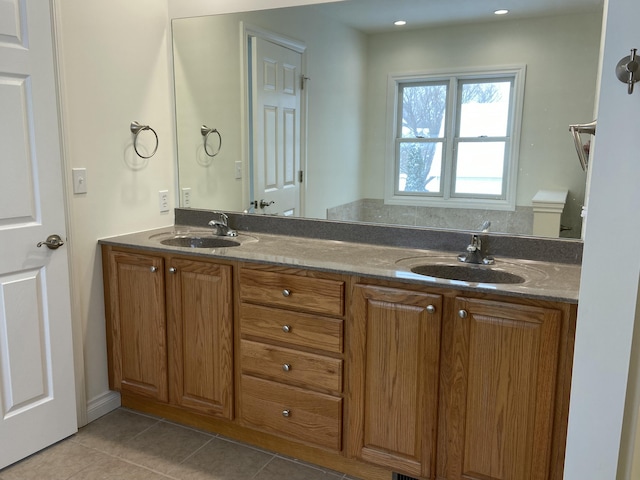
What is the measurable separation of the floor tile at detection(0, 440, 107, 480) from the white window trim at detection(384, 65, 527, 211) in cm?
176

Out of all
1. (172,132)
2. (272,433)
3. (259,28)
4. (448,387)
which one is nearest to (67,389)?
(272,433)

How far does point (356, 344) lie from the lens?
197 centimetres

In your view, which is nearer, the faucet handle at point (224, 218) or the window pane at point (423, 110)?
the window pane at point (423, 110)

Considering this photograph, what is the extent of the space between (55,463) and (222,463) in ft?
2.31

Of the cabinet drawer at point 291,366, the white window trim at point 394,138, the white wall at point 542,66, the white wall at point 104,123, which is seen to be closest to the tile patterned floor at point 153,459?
the white wall at point 104,123

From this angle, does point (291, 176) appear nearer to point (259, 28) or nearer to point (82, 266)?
point (259, 28)

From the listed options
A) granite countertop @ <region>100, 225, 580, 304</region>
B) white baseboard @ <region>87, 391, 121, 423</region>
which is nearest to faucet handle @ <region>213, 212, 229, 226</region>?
granite countertop @ <region>100, 225, 580, 304</region>

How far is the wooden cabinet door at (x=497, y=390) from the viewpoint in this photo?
1.66 m

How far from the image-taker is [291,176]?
8.78ft

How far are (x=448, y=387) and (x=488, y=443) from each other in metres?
0.23

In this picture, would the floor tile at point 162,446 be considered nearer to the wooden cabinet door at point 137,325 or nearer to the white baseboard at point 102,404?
the wooden cabinet door at point 137,325

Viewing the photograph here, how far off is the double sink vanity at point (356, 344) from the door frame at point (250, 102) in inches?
9.6

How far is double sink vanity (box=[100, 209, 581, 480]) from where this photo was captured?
1.71 m

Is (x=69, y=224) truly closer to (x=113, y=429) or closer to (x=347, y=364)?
(x=113, y=429)
